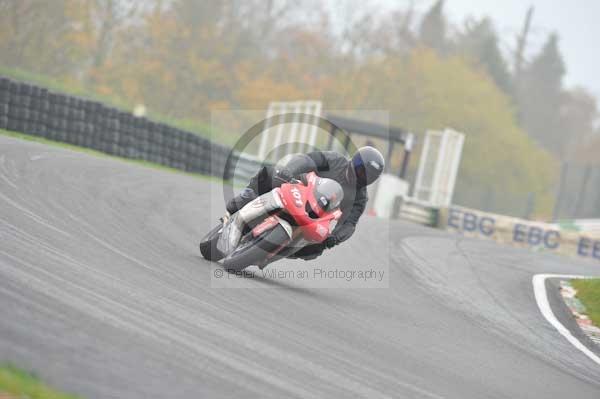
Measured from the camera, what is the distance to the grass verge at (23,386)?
3.21m

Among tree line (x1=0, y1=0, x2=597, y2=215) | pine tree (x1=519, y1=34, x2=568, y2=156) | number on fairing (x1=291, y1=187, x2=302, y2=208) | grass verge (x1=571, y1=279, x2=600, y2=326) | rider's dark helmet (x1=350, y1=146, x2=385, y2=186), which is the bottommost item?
grass verge (x1=571, y1=279, x2=600, y2=326)

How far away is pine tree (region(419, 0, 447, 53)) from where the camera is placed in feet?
247

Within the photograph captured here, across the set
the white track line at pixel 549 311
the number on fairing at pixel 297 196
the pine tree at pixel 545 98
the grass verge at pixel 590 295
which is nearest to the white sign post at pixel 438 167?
the white track line at pixel 549 311

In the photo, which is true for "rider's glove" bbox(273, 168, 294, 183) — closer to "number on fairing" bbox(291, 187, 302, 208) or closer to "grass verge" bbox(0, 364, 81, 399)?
"number on fairing" bbox(291, 187, 302, 208)

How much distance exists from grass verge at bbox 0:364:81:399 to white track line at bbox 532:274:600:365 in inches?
218

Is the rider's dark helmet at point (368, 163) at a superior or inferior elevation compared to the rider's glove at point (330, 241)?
superior

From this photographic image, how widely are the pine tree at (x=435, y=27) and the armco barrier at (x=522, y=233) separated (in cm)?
4876

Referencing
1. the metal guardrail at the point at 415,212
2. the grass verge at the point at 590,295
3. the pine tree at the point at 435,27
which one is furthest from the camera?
the pine tree at the point at 435,27

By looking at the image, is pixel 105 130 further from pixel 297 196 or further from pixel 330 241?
pixel 297 196

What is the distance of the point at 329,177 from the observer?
8.38 m

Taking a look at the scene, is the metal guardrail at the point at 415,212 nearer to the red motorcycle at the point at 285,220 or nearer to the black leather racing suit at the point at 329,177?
the black leather racing suit at the point at 329,177

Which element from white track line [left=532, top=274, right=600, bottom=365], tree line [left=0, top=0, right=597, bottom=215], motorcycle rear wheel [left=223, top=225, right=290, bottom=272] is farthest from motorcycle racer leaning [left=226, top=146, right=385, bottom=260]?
tree line [left=0, top=0, right=597, bottom=215]

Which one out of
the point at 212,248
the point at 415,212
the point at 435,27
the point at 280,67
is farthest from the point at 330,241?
the point at 435,27

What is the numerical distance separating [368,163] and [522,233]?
20.0 metres
